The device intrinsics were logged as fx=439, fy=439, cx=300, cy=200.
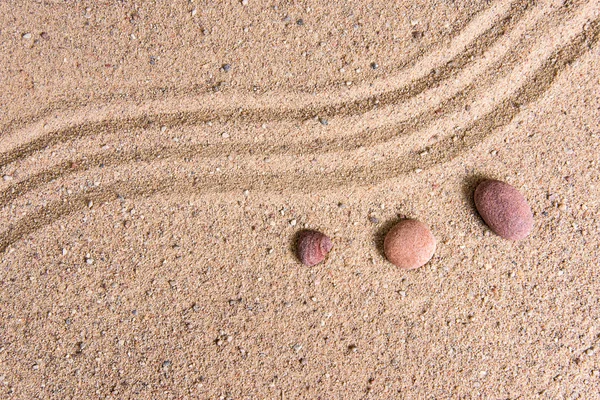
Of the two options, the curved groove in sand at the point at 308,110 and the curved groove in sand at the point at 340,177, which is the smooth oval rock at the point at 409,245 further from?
the curved groove in sand at the point at 308,110

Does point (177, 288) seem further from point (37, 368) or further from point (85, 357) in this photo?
point (37, 368)

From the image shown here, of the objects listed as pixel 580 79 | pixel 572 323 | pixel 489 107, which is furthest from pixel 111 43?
pixel 572 323

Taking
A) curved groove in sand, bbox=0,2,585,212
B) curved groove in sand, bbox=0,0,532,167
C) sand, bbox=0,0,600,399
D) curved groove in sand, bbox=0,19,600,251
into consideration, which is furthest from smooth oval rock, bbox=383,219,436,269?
curved groove in sand, bbox=0,0,532,167

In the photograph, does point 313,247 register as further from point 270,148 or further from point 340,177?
point 270,148

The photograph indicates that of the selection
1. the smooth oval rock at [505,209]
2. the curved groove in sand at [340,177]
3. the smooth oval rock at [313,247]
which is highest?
the curved groove in sand at [340,177]

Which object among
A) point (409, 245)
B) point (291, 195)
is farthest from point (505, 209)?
point (291, 195)

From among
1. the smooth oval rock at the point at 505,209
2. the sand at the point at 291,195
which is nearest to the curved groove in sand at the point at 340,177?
the sand at the point at 291,195

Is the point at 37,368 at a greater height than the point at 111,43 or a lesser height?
lesser

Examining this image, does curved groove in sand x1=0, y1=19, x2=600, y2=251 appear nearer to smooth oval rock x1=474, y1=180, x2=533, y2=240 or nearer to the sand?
the sand
